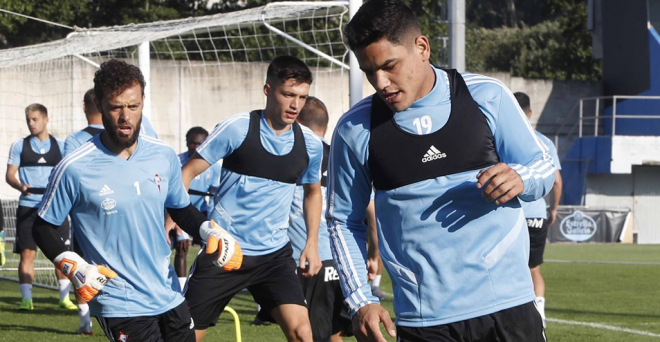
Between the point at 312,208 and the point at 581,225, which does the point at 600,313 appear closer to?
the point at 312,208

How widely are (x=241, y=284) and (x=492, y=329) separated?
344 centimetres

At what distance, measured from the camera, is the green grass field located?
9953 millimetres

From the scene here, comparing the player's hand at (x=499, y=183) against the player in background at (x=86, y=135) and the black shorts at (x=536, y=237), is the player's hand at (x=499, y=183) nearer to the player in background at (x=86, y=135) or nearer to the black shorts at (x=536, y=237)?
the black shorts at (x=536, y=237)

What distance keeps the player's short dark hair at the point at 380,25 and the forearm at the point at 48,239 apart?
2.16m

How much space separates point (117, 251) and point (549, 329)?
6.22 meters

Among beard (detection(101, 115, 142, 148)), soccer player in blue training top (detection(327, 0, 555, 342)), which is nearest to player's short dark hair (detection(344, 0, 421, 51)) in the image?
soccer player in blue training top (detection(327, 0, 555, 342))

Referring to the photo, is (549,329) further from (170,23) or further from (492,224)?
(170,23)

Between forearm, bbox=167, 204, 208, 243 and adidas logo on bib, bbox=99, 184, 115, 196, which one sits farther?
forearm, bbox=167, 204, 208, 243

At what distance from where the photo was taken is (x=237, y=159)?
7.16m

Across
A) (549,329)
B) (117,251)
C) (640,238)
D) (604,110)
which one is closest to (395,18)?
(117,251)

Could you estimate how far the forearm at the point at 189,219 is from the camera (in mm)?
5426

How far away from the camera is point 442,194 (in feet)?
12.3

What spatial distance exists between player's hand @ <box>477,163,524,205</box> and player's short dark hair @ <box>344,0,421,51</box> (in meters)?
0.60

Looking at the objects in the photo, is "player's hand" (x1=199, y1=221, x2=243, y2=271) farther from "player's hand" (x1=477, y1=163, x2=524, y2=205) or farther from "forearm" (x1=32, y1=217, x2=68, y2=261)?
"player's hand" (x1=477, y1=163, x2=524, y2=205)
